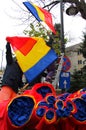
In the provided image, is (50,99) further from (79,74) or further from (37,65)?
(79,74)

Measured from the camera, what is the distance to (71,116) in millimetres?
2236

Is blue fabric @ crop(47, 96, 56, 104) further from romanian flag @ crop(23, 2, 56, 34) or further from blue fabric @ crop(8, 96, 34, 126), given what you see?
romanian flag @ crop(23, 2, 56, 34)

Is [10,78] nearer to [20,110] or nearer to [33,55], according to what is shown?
[33,55]

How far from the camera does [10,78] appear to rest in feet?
8.96

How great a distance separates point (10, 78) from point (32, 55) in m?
0.27

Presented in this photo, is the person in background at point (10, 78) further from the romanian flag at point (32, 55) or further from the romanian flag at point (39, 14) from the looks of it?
the romanian flag at point (39, 14)

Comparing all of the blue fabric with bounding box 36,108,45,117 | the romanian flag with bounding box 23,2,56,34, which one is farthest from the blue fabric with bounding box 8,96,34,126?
the romanian flag with bounding box 23,2,56,34

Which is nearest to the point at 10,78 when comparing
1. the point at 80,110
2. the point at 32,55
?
the point at 32,55

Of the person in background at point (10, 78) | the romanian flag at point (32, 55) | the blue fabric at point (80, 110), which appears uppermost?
the romanian flag at point (32, 55)

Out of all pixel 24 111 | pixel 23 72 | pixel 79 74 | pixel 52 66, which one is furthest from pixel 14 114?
pixel 79 74

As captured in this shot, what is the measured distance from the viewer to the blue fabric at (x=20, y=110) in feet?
7.16

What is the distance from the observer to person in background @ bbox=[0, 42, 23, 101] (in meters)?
2.69

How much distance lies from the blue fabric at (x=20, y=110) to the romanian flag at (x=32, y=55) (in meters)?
0.30

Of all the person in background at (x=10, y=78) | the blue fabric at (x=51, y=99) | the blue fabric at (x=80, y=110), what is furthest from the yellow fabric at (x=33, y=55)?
the blue fabric at (x=80, y=110)
